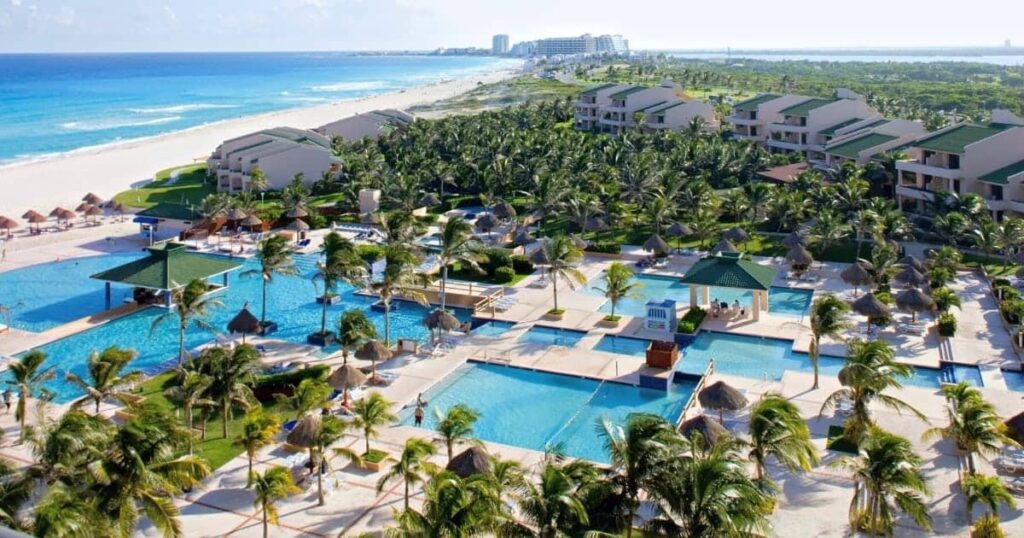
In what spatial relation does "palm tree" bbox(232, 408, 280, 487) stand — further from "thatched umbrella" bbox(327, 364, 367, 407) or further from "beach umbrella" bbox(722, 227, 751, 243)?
"beach umbrella" bbox(722, 227, 751, 243)

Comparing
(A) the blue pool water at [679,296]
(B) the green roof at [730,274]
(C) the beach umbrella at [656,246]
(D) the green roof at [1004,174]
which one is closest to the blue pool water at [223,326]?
(A) the blue pool water at [679,296]

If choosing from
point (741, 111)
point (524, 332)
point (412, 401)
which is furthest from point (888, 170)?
point (412, 401)

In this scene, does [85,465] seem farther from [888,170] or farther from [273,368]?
[888,170]

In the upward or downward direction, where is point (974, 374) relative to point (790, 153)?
downward

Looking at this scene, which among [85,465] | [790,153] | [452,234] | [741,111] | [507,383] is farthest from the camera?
[741,111]

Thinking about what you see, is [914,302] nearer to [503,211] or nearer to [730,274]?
[730,274]

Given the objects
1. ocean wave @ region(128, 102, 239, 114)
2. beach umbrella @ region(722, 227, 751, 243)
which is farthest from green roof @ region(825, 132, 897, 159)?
ocean wave @ region(128, 102, 239, 114)
